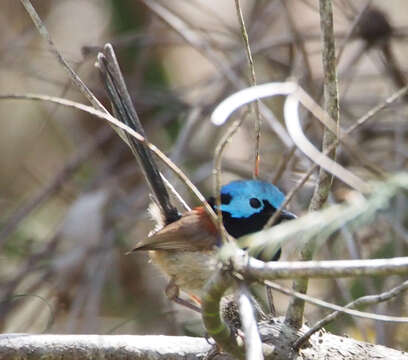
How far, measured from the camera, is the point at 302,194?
483 cm

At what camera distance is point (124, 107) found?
11.2 feet

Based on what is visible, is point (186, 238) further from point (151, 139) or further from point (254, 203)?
point (151, 139)

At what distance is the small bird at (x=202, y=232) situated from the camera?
3.62 m

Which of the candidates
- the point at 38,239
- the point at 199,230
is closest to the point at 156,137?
the point at 38,239

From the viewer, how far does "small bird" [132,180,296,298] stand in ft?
11.9

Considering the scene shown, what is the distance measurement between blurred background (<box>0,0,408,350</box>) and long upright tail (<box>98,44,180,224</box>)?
2.54 feet

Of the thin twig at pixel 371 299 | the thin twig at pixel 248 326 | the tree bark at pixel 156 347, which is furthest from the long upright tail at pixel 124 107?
the thin twig at pixel 248 326

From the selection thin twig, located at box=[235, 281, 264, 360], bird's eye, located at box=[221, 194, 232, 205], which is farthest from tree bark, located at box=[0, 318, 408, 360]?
bird's eye, located at box=[221, 194, 232, 205]

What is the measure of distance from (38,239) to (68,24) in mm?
1752

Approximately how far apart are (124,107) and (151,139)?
2299 millimetres

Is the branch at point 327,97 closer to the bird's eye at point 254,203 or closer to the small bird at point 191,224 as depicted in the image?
the small bird at point 191,224

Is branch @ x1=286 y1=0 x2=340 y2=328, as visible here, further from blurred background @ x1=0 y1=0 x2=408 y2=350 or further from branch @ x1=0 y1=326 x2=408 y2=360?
blurred background @ x1=0 y1=0 x2=408 y2=350

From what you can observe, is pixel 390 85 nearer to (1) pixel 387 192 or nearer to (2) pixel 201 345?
(2) pixel 201 345

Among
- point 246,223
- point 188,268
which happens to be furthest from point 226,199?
point 188,268
